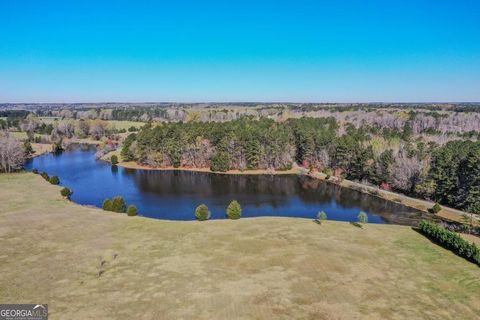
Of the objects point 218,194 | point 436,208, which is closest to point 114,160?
point 218,194

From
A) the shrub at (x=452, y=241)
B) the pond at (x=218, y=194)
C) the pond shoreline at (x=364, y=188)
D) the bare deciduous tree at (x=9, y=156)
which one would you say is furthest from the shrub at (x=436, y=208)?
the bare deciduous tree at (x=9, y=156)

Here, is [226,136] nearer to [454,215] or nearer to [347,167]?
[347,167]

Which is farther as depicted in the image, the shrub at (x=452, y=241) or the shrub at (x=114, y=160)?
the shrub at (x=114, y=160)

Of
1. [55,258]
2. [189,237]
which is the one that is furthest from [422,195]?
[55,258]

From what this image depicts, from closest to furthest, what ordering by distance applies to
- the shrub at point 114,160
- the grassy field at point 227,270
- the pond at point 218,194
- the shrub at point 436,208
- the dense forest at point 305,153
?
the grassy field at point 227,270
the pond at point 218,194
the shrub at point 436,208
the dense forest at point 305,153
the shrub at point 114,160

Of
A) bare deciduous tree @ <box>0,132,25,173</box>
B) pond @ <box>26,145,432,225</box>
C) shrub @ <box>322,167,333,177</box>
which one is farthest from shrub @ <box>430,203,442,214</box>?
bare deciduous tree @ <box>0,132,25,173</box>

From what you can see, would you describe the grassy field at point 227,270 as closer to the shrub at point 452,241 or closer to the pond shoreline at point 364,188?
the shrub at point 452,241
